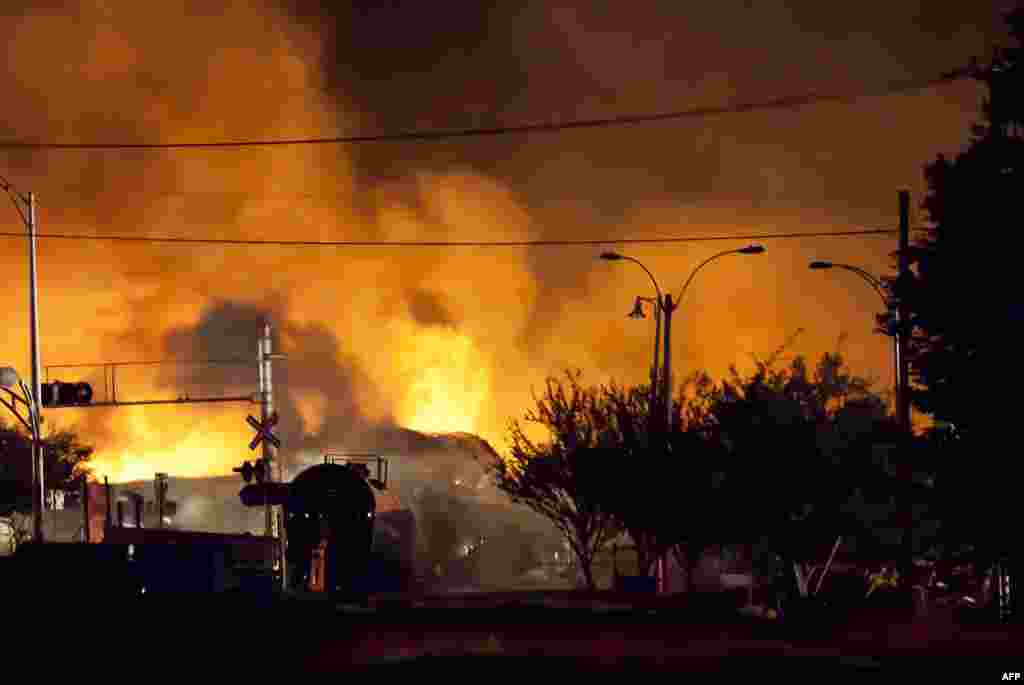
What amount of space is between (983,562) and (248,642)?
16617 millimetres

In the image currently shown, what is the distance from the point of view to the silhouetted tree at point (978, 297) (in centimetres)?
3384

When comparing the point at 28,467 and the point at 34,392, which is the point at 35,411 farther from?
the point at 28,467

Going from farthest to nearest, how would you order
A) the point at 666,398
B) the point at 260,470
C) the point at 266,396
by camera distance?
1. the point at 266,396
2. the point at 260,470
3. the point at 666,398

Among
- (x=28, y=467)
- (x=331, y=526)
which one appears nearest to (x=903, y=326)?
(x=331, y=526)

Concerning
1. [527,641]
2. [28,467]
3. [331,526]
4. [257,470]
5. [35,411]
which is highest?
Result: [35,411]

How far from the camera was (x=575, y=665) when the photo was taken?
891 inches

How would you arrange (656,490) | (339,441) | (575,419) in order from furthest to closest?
(339,441) < (575,419) < (656,490)

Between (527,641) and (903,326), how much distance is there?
1319cm

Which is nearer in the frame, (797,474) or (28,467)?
(797,474)

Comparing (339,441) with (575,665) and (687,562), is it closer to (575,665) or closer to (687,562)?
(687,562)

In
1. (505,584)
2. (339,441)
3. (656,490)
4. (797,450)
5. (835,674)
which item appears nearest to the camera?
(835,674)

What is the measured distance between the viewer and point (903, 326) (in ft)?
115

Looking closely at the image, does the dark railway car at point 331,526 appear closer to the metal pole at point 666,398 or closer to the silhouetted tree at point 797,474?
the metal pole at point 666,398

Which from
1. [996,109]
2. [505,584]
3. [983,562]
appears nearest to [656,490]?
[983,562]
